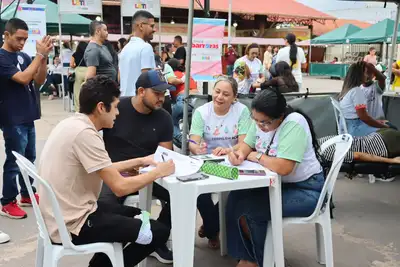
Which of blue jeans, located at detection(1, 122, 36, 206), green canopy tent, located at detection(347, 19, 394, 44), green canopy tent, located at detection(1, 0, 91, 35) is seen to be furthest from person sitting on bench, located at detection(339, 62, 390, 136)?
green canopy tent, located at detection(347, 19, 394, 44)

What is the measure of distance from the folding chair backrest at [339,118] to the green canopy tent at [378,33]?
1103 cm

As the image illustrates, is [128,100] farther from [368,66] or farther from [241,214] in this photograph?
[368,66]

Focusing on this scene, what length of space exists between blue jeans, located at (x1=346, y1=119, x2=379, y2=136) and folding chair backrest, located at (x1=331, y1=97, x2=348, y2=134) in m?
0.11

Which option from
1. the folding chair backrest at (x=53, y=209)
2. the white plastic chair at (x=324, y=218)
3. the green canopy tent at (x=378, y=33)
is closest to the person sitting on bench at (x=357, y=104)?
the white plastic chair at (x=324, y=218)

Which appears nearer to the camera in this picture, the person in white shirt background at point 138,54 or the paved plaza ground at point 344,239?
the paved plaza ground at point 344,239

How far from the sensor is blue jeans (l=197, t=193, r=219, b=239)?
301 centimetres

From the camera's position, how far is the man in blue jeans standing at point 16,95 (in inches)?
132

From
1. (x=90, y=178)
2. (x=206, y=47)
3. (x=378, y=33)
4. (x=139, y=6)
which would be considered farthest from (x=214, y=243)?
(x=378, y=33)

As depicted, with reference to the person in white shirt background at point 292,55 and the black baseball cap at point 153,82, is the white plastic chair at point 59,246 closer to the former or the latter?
the black baseball cap at point 153,82

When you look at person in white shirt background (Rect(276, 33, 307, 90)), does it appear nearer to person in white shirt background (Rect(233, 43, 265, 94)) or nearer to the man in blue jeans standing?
person in white shirt background (Rect(233, 43, 265, 94))

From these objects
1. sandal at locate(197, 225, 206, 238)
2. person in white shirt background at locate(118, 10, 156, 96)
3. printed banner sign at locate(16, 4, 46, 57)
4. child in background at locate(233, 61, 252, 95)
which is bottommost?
sandal at locate(197, 225, 206, 238)

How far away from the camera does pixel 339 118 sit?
4.57 metres

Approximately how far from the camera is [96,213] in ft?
6.93

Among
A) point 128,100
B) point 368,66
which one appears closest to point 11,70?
point 128,100
